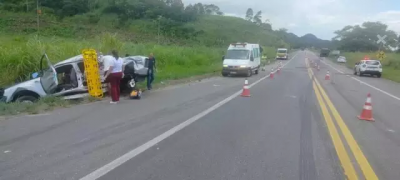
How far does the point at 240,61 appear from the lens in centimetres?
2559

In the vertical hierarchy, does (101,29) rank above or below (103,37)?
above

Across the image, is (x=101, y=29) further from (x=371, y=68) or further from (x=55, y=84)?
(x=55, y=84)

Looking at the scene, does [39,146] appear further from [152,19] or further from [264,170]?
[152,19]

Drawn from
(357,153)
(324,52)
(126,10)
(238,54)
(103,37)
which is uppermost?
(126,10)

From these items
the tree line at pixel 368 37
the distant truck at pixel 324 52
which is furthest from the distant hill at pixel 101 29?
the tree line at pixel 368 37

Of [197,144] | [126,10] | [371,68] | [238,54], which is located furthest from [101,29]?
[197,144]

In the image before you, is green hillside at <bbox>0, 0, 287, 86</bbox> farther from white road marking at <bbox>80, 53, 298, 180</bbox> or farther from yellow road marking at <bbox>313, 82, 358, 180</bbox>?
yellow road marking at <bbox>313, 82, 358, 180</bbox>

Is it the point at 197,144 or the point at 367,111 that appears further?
the point at 367,111

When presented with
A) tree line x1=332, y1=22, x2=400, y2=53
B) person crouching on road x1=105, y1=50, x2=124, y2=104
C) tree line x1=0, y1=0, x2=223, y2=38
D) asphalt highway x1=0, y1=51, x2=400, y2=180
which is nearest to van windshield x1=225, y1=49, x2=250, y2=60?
person crouching on road x1=105, y1=50, x2=124, y2=104

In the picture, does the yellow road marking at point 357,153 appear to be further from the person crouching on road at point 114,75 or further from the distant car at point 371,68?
the distant car at point 371,68

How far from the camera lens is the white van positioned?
82.7ft

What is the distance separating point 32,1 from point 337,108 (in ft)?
213

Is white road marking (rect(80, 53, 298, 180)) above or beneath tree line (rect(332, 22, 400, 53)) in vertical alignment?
beneath

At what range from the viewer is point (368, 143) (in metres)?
7.00
